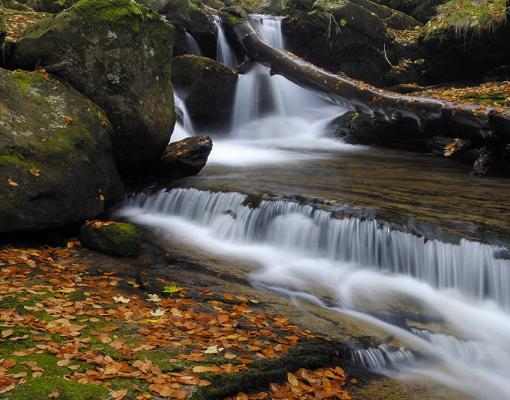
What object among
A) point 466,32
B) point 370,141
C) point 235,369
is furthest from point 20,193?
point 466,32

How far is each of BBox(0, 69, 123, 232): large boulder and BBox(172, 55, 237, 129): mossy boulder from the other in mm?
7275

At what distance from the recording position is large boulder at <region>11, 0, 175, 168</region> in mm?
8109

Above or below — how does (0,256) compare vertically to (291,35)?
below

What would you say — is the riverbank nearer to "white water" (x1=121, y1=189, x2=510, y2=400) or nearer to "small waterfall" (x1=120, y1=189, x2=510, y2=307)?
"white water" (x1=121, y1=189, x2=510, y2=400)

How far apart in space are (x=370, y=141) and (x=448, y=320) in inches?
412

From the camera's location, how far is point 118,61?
8.45 m

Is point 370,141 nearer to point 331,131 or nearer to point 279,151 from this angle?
point 331,131

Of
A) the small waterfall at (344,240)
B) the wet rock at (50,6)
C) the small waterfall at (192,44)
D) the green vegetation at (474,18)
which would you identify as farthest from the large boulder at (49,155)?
the green vegetation at (474,18)

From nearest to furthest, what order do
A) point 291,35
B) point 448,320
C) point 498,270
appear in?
point 448,320 → point 498,270 → point 291,35

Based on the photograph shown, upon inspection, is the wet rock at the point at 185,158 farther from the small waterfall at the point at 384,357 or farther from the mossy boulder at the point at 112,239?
the small waterfall at the point at 384,357

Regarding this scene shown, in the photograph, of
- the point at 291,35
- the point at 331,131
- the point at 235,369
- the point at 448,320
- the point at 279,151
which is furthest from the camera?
the point at 291,35

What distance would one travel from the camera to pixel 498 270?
591 centimetres

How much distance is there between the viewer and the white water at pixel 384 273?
475 centimetres

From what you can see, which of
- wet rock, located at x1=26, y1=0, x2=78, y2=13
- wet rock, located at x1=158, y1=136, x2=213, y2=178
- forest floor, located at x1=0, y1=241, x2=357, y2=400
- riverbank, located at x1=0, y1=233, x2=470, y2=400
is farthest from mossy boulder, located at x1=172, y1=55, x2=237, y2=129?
forest floor, located at x1=0, y1=241, x2=357, y2=400
